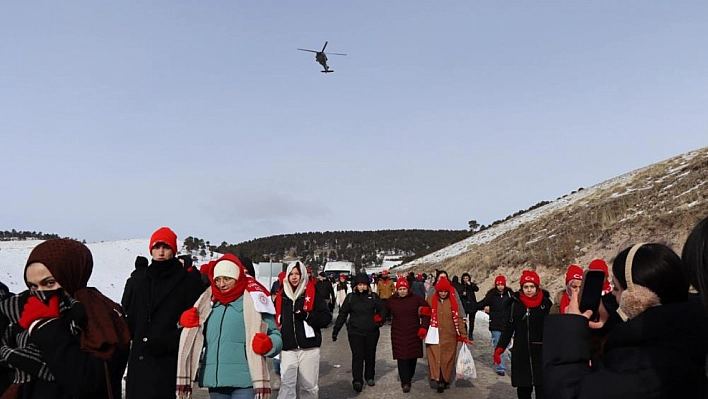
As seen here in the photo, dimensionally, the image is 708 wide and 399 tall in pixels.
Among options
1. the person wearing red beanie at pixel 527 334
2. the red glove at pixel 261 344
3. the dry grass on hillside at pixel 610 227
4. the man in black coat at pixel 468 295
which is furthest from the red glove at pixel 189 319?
the dry grass on hillside at pixel 610 227

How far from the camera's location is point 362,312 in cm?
1047

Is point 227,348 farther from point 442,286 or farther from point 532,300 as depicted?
point 442,286

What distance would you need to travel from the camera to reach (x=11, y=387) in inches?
107

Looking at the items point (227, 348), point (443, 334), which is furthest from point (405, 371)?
point (227, 348)

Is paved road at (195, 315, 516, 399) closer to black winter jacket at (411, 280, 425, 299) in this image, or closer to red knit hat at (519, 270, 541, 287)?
red knit hat at (519, 270, 541, 287)

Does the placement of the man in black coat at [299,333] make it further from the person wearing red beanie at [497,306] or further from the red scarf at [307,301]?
the person wearing red beanie at [497,306]

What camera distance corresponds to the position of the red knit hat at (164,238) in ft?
16.8

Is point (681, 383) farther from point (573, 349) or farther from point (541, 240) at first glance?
point (541, 240)

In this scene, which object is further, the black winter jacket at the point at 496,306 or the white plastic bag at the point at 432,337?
the black winter jacket at the point at 496,306

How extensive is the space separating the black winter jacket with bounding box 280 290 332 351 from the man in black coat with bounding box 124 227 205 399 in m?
2.67

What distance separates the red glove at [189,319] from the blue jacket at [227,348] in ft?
0.79

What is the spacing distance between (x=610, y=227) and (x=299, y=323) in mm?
28847

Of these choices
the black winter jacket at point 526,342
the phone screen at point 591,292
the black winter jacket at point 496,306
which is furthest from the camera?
the black winter jacket at point 496,306

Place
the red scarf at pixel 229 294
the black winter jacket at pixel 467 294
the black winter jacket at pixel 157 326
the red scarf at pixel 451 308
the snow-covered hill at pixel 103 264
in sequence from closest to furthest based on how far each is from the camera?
the black winter jacket at pixel 157 326 → the red scarf at pixel 229 294 → the red scarf at pixel 451 308 → the black winter jacket at pixel 467 294 → the snow-covered hill at pixel 103 264
